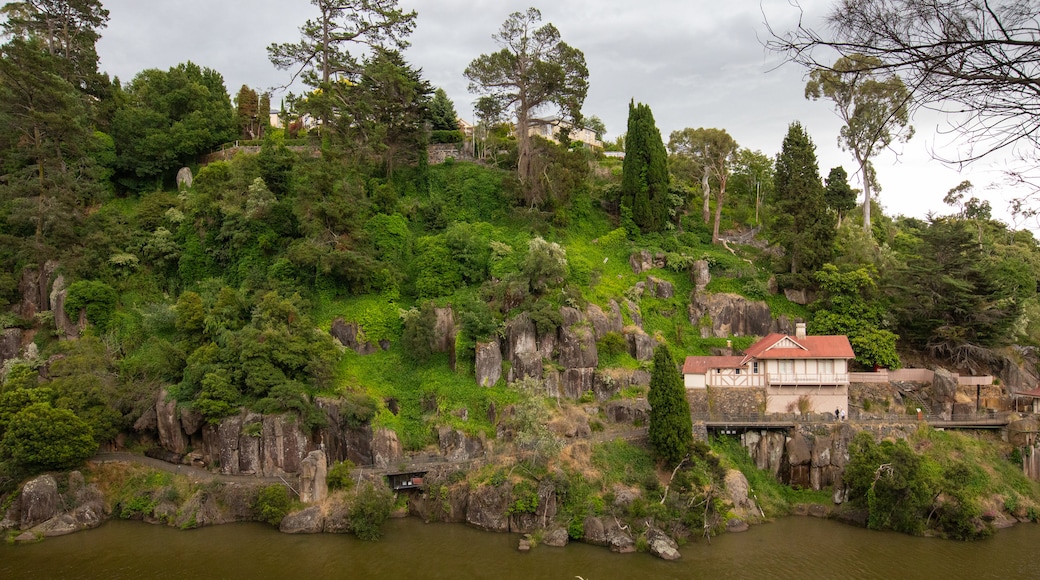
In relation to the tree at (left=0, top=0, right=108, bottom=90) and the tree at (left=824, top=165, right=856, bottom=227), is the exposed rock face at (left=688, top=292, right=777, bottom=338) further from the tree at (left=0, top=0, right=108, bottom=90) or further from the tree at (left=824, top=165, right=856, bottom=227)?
the tree at (left=0, top=0, right=108, bottom=90)

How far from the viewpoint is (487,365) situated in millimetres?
36188

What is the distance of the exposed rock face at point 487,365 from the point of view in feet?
118

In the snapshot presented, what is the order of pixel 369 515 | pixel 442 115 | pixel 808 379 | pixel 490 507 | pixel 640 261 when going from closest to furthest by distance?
pixel 369 515 < pixel 490 507 < pixel 808 379 < pixel 640 261 < pixel 442 115

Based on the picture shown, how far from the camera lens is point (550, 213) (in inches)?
1825

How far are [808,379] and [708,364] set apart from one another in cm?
553

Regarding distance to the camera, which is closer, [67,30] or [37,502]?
[37,502]

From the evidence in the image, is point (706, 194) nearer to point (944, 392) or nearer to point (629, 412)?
point (944, 392)

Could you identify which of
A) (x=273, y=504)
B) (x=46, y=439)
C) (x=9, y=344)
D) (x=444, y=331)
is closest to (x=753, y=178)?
(x=444, y=331)

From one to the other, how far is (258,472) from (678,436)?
21999mm

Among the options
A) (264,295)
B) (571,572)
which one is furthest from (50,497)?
(571,572)

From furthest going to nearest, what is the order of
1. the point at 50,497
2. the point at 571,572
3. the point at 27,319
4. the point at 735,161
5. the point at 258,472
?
the point at 735,161
the point at 27,319
the point at 258,472
the point at 50,497
the point at 571,572

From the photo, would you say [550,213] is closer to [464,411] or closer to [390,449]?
[464,411]

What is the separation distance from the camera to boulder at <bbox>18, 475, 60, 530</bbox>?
101ft

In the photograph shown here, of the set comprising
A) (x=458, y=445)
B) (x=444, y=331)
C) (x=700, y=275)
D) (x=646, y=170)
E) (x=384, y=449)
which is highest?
(x=646, y=170)
